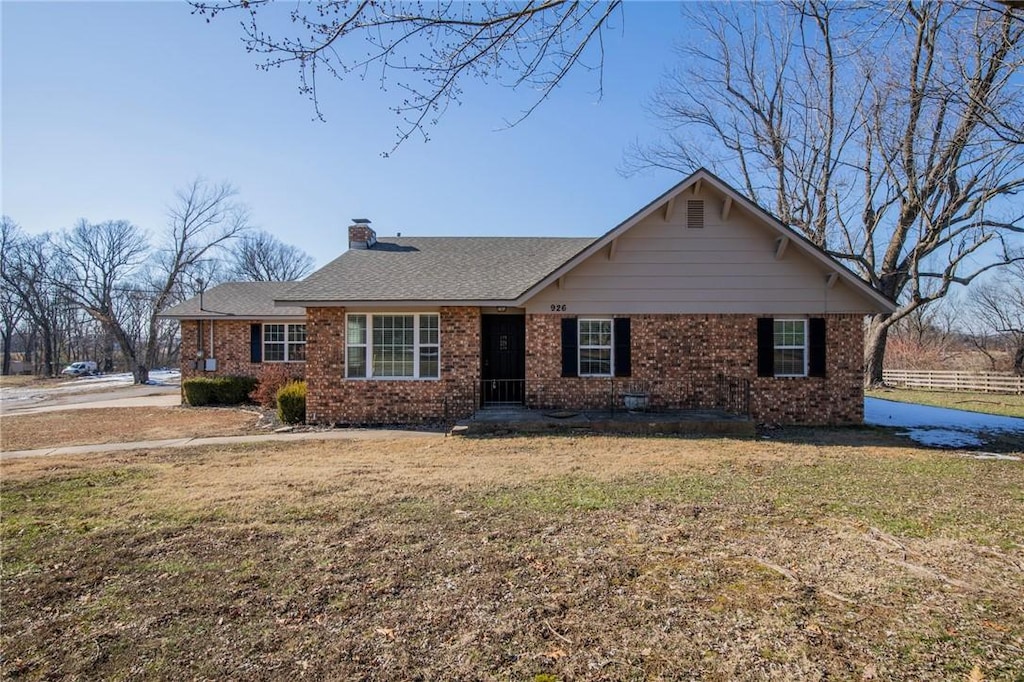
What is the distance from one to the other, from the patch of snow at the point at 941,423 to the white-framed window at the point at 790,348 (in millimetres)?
2580

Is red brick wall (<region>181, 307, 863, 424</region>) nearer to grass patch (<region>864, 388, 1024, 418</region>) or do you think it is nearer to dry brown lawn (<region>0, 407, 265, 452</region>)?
dry brown lawn (<region>0, 407, 265, 452</region>)

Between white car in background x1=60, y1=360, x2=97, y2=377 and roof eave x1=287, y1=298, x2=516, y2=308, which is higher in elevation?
roof eave x1=287, y1=298, x2=516, y2=308

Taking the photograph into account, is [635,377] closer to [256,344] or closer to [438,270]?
[438,270]

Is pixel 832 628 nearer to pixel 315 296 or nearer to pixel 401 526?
pixel 401 526

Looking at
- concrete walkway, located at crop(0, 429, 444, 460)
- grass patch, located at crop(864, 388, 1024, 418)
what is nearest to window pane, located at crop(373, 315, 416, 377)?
concrete walkway, located at crop(0, 429, 444, 460)

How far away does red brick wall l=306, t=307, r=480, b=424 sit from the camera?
1297 cm

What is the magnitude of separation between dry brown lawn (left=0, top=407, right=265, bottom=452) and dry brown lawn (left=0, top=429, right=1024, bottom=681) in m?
4.68

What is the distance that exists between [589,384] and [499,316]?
2.90 m

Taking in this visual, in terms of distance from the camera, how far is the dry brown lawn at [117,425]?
1193 centimetres

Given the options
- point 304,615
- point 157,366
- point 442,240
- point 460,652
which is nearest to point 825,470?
point 460,652

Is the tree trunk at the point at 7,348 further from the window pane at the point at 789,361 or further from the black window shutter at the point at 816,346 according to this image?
the black window shutter at the point at 816,346

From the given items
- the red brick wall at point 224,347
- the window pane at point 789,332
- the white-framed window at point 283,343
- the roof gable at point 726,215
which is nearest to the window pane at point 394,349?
the roof gable at point 726,215

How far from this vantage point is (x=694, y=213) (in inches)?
498

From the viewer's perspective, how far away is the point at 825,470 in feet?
26.2
